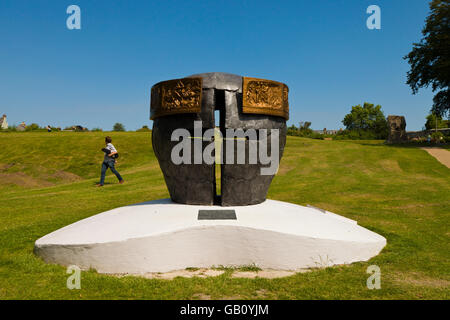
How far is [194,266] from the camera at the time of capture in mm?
4336

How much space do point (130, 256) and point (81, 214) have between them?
415 centimetres

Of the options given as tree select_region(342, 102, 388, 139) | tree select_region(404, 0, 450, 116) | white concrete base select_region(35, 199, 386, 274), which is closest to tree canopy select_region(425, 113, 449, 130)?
tree select_region(342, 102, 388, 139)

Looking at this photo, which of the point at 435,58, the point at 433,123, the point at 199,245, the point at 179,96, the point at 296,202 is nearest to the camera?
the point at 199,245

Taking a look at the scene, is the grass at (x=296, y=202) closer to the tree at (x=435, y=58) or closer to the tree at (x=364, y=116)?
the tree at (x=435, y=58)

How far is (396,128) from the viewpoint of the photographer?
98.3 feet

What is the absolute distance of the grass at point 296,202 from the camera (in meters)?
3.57

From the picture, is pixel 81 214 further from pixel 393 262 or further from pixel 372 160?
pixel 372 160

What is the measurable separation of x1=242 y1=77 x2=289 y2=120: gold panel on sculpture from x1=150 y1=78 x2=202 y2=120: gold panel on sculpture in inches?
32.8

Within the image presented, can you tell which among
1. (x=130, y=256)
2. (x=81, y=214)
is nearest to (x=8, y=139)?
(x=81, y=214)

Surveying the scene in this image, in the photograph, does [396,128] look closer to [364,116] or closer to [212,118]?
[212,118]

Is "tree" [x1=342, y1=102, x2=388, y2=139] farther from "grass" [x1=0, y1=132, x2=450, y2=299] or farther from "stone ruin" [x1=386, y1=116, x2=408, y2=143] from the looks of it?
"grass" [x1=0, y1=132, x2=450, y2=299]

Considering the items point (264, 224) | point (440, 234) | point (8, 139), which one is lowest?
point (440, 234)

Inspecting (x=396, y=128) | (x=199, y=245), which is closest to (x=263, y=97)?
(x=199, y=245)

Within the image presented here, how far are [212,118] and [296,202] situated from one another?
5.06 meters
